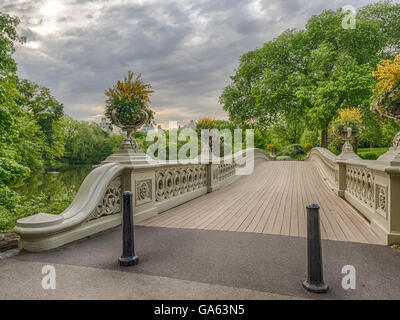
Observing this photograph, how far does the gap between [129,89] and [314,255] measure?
441cm

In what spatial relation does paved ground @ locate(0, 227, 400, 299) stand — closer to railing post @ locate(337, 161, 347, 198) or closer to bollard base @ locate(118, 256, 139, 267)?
bollard base @ locate(118, 256, 139, 267)

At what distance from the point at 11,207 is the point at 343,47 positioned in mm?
23285

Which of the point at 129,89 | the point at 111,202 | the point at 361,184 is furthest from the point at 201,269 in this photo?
the point at 361,184

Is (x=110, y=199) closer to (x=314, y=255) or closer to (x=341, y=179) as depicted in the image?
(x=314, y=255)

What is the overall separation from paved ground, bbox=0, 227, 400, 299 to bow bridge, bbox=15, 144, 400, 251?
13.2 inches

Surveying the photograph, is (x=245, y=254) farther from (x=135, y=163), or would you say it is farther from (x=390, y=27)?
(x=390, y=27)

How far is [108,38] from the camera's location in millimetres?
9898

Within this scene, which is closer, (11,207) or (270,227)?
(270,227)

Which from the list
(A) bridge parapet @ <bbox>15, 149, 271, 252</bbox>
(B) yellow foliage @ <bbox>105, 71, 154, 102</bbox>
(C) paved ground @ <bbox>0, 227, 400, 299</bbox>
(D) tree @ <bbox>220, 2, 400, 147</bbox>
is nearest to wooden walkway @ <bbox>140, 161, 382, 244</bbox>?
(A) bridge parapet @ <bbox>15, 149, 271, 252</bbox>

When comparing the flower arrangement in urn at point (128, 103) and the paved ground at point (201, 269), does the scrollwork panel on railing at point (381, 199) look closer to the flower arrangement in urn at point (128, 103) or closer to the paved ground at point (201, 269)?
the paved ground at point (201, 269)

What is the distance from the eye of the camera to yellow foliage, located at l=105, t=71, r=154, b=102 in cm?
520

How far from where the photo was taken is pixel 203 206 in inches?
267

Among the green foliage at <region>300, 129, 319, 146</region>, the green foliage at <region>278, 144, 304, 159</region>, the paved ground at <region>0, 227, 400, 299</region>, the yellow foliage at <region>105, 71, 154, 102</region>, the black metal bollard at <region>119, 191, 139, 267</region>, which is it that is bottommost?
the paved ground at <region>0, 227, 400, 299</region>
